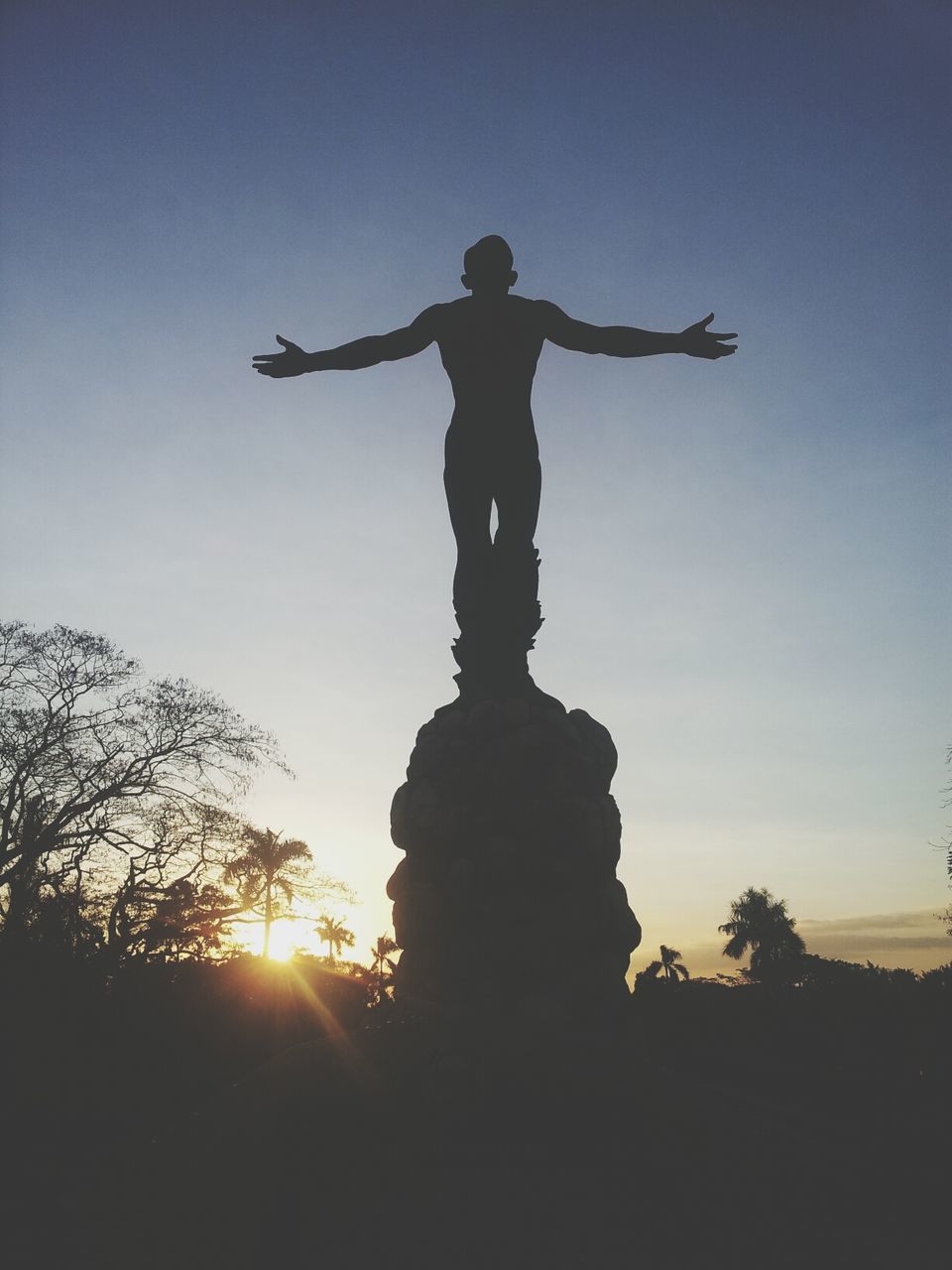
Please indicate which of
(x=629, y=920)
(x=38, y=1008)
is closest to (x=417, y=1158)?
(x=629, y=920)

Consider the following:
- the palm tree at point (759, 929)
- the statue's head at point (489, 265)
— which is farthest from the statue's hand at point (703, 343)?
the palm tree at point (759, 929)

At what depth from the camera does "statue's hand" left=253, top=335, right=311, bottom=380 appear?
6.53 m

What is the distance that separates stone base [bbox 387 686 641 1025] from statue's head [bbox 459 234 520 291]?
3.07 meters

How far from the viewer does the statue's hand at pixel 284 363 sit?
653 centimetres

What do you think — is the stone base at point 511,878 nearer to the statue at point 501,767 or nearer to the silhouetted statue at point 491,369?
the statue at point 501,767

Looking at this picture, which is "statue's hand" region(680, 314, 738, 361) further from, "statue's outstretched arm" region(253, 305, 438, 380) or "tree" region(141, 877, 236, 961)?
"tree" region(141, 877, 236, 961)

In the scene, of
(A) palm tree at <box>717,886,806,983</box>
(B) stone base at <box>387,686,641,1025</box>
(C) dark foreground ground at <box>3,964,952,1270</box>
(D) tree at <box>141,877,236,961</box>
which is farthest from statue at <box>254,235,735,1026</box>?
(A) palm tree at <box>717,886,806,983</box>

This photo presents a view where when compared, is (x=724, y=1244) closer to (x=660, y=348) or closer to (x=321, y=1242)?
(x=321, y=1242)

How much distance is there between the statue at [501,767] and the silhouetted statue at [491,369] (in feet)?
0.03

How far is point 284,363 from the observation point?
654 cm

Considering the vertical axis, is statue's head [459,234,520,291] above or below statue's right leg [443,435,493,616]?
above

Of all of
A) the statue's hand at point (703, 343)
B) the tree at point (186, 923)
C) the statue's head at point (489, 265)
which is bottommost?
the tree at point (186, 923)


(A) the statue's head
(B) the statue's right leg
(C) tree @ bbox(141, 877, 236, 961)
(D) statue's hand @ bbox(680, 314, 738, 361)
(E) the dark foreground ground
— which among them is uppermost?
(A) the statue's head

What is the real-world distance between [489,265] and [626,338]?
1.12m
